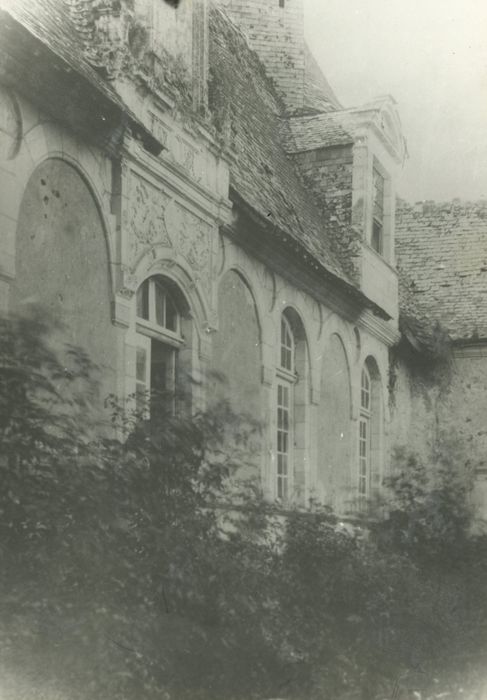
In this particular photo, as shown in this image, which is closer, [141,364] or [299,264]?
[141,364]

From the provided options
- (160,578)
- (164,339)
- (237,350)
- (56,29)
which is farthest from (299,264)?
(160,578)

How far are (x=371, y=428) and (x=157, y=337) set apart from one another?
730 cm

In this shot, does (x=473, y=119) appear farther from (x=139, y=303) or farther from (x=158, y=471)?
(x=158, y=471)

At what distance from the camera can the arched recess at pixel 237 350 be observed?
34.0 feet

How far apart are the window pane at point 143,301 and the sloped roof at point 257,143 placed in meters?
1.82

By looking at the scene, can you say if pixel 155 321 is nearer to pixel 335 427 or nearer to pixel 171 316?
pixel 171 316

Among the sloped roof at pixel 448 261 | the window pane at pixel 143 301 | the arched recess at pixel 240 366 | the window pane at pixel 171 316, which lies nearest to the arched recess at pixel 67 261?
the window pane at pixel 143 301

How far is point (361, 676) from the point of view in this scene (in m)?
8.67

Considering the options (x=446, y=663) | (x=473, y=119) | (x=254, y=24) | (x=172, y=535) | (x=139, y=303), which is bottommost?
(x=446, y=663)

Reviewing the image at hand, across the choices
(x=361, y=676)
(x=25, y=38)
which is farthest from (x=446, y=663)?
(x=25, y=38)

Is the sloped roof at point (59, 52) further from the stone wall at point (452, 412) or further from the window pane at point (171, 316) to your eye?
the stone wall at point (452, 412)

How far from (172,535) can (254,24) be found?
1172cm

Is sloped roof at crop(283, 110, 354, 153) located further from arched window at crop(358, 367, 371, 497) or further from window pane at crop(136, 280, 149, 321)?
window pane at crop(136, 280, 149, 321)

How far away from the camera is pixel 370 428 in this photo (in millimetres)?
15922
